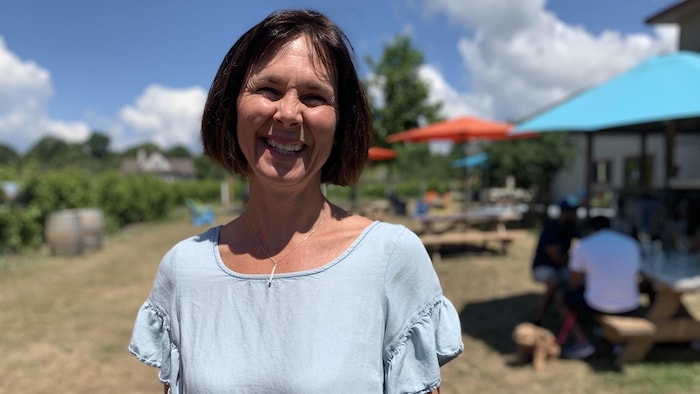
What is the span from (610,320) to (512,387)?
1.01m

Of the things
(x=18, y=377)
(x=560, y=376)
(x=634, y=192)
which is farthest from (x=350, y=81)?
(x=634, y=192)

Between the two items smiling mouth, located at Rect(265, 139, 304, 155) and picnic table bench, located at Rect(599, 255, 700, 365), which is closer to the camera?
smiling mouth, located at Rect(265, 139, 304, 155)

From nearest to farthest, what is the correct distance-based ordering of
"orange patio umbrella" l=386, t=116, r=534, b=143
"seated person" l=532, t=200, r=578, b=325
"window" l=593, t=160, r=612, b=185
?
"seated person" l=532, t=200, r=578, b=325, "orange patio umbrella" l=386, t=116, r=534, b=143, "window" l=593, t=160, r=612, b=185

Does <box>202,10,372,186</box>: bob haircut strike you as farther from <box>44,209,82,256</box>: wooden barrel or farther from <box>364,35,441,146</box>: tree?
<box>364,35,441,146</box>: tree

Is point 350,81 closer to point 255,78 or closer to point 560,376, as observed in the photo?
point 255,78

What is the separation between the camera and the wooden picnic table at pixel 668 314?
378 centimetres

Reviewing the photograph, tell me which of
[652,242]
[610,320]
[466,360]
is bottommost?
[466,360]

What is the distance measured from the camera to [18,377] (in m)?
3.89

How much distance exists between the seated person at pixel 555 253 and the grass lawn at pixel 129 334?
0.51 m

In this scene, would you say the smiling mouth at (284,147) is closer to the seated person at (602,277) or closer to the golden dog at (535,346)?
the golden dog at (535,346)

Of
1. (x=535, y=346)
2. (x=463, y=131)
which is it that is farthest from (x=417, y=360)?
(x=463, y=131)

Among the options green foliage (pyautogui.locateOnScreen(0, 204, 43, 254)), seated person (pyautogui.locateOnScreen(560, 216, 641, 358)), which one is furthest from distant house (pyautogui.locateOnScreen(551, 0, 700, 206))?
green foliage (pyautogui.locateOnScreen(0, 204, 43, 254))

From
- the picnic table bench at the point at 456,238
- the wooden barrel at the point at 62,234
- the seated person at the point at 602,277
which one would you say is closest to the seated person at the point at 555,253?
the seated person at the point at 602,277

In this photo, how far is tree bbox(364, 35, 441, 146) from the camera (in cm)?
1587
